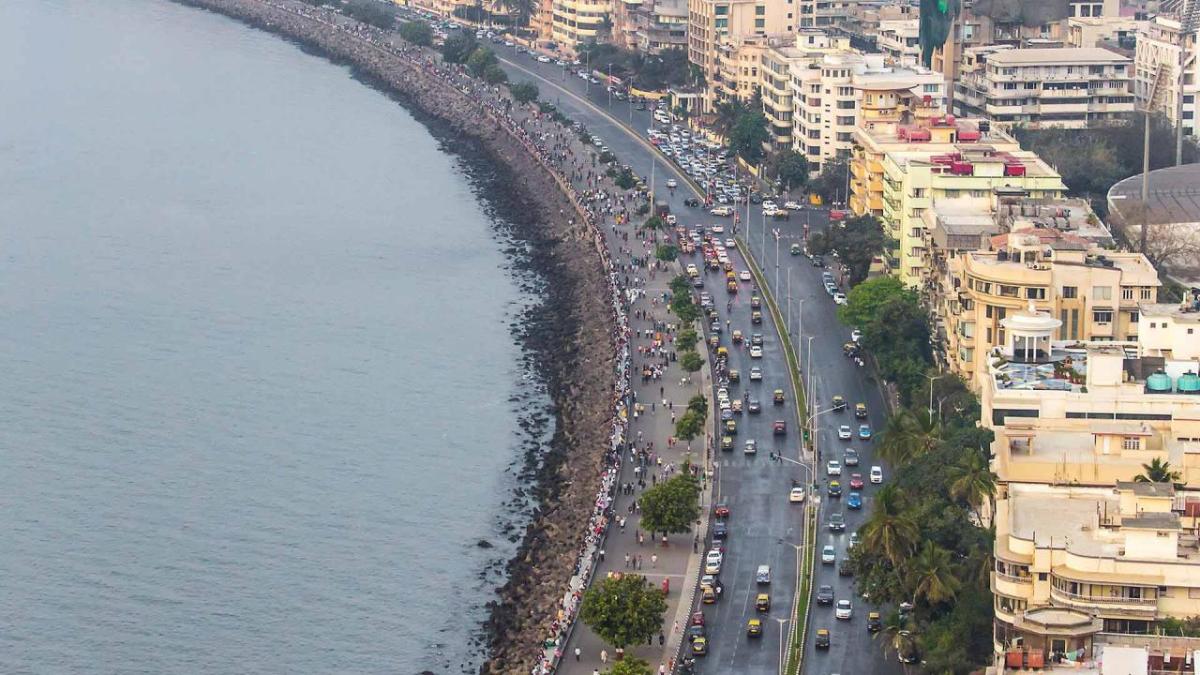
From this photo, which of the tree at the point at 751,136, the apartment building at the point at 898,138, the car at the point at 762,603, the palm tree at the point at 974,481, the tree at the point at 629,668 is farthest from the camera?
the tree at the point at 751,136

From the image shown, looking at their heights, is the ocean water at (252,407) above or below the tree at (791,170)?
below

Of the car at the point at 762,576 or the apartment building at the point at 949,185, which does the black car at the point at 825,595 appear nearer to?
the car at the point at 762,576

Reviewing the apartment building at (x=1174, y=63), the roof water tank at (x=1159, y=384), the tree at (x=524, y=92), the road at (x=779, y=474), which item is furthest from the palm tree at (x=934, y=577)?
the tree at (x=524, y=92)

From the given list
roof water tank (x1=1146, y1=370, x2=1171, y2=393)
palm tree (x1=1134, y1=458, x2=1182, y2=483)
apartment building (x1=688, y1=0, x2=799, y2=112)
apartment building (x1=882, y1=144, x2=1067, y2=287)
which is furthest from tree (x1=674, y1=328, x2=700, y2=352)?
apartment building (x1=688, y1=0, x2=799, y2=112)

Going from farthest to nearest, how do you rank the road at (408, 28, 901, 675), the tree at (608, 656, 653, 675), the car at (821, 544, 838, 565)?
1. the car at (821, 544, 838, 565)
2. the road at (408, 28, 901, 675)
3. the tree at (608, 656, 653, 675)

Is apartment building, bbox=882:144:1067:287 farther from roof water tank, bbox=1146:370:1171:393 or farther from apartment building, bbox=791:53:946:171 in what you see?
roof water tank, bbox=1146:370:1171:393

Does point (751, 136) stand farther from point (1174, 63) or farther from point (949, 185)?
point (949, 185)

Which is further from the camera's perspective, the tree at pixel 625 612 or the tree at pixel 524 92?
the tree at pixel 524 92

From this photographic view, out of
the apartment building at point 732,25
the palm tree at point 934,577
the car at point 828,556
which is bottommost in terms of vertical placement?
the car at point 828,556
